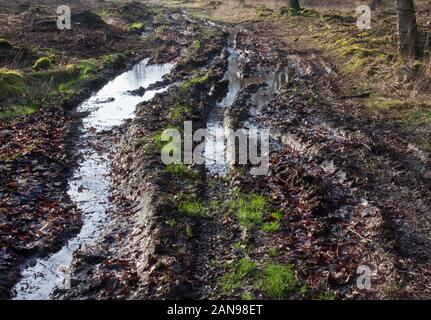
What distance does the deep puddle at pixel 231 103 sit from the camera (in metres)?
11.9

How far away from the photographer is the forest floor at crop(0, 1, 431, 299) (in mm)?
7262

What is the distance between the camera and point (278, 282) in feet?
23.0

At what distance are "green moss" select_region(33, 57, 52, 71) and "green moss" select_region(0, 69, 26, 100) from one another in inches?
73.9

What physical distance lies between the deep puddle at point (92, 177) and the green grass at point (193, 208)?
4.65ft

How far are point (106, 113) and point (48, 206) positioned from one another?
7.13 meters

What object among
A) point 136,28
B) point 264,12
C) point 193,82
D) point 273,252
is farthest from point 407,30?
point 264,12

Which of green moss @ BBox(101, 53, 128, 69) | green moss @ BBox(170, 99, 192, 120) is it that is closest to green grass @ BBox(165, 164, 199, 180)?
green moss @ BBox(170, 99, 192, 120)

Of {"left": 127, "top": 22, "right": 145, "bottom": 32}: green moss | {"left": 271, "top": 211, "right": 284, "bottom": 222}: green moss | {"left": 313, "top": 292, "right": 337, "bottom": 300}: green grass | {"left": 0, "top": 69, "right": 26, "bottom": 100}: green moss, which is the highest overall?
{"left": 127, "top": 22, "right": 145, "bottom": 32}: green moss

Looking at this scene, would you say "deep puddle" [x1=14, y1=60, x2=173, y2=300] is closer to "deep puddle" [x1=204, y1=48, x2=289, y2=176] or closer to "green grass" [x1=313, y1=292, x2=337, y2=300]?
"deep puddle" [x1=204, y1=48, x2=289, y2=176]

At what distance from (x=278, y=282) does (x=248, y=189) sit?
3232 mm

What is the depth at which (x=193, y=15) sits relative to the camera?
42.2 metres

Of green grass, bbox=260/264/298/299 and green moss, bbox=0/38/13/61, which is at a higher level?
green moss, bbox=0/38/13/61

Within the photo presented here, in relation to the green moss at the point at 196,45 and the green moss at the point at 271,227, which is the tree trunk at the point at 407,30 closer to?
the green moss at the point at 271,227

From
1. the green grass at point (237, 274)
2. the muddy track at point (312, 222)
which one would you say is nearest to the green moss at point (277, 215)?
the muddy track at point (312, 222)
